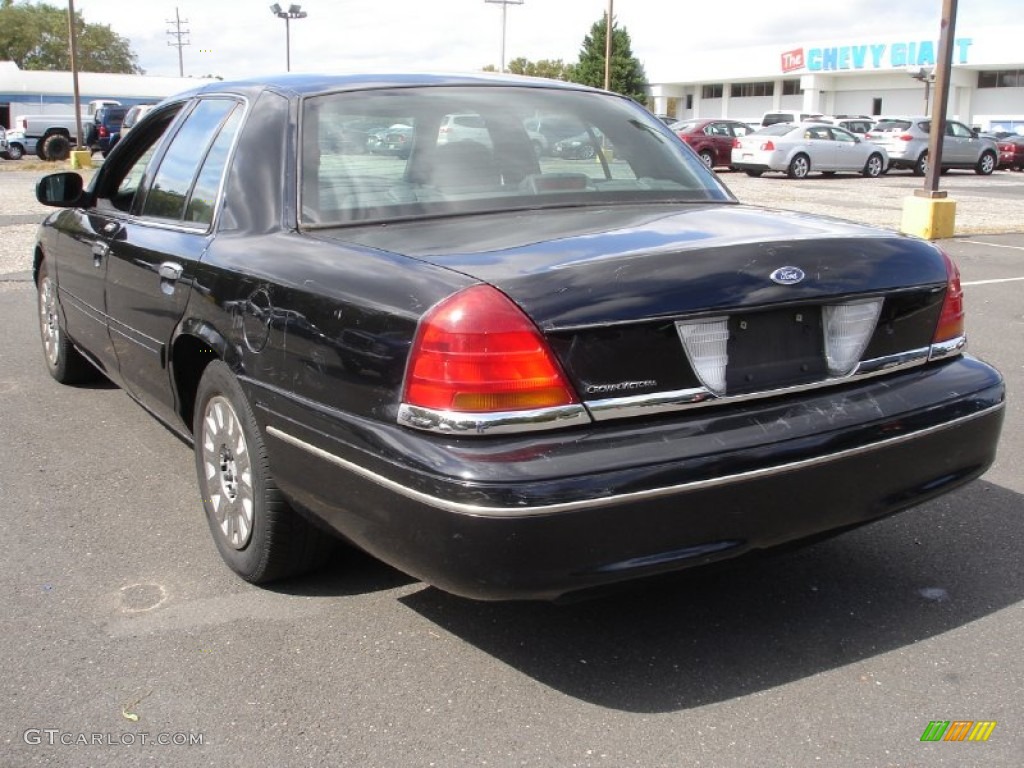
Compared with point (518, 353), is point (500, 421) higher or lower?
lower

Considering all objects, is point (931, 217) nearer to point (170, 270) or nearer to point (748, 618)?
point (748, 618)

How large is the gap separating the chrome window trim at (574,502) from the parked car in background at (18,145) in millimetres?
40668

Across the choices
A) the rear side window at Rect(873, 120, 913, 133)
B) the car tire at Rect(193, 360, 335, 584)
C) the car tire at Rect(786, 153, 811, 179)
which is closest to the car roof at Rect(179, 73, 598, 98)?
the car tire at Rect(193, 360, 335, 584)

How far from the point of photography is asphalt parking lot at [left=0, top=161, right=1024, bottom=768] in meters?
2.68

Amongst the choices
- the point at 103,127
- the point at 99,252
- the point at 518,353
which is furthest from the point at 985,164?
the point at 518,353

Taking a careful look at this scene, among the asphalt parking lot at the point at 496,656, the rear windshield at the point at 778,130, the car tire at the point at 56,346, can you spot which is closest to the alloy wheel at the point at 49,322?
the car tire at the point at 56,346

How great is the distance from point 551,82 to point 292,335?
192 cm

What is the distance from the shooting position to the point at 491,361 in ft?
8.59

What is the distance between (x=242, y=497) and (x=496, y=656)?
3.33 ft

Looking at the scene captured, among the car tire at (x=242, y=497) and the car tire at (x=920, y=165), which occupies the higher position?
the car tire at (x=920, y=165)

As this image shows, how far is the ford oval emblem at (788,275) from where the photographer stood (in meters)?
2.88

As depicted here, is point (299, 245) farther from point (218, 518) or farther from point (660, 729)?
point (660, 729)

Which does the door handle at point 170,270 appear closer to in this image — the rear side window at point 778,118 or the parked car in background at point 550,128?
the parked car in background at point 550,128

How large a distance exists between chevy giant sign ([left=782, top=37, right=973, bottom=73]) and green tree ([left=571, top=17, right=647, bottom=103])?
1074 centimetres
